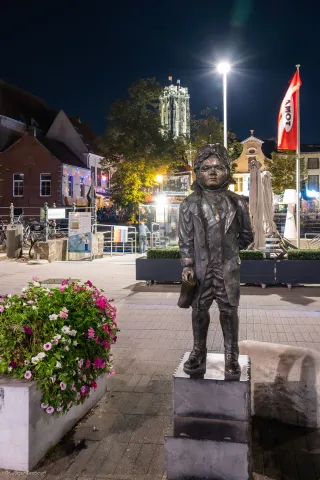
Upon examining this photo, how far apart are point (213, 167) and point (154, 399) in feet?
8.87

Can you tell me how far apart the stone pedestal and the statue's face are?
1530 mm

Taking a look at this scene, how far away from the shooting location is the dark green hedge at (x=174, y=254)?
12.7 meters

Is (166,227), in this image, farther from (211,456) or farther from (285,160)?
(285,160)

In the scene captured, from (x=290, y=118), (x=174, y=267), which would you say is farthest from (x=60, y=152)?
(x=174, y=267)

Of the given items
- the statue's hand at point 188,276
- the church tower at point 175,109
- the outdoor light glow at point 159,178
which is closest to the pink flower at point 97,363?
the statue's hand at point 188,276

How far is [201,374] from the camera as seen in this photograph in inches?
157

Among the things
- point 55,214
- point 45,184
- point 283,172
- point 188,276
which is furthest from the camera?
point 283,172

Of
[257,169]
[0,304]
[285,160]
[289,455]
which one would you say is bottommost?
[289,455]

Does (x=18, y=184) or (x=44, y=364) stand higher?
(x=18, y=184)

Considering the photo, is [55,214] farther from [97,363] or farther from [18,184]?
[18,184]

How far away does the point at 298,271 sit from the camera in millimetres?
12484

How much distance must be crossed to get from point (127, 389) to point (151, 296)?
6.14 m

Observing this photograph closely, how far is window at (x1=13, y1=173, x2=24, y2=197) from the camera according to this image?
4203cm

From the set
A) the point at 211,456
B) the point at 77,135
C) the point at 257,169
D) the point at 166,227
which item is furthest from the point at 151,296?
the point at 77,135
